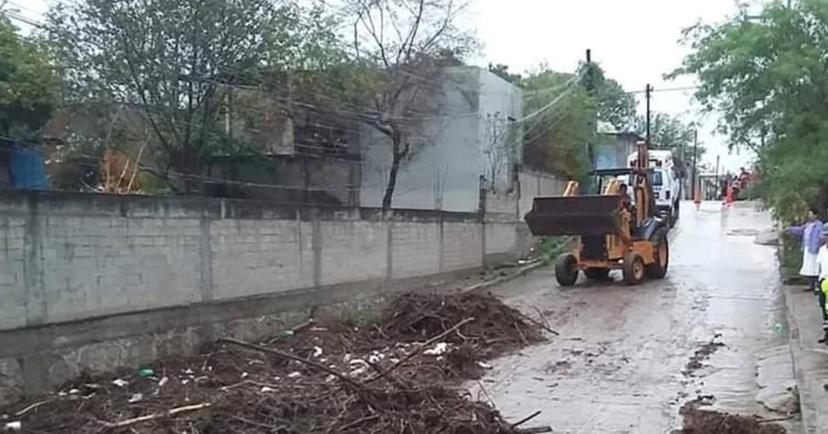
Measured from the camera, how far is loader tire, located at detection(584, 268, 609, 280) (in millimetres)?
22500

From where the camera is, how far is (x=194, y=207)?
40.4 ft

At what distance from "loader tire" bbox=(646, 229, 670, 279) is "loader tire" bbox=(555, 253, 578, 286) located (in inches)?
78.7

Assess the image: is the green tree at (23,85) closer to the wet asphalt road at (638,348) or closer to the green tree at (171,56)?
the green tree at (171,56)

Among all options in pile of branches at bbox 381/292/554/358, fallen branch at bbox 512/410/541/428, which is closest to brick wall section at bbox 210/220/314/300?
pile of branches at bbox 381/292/554/358

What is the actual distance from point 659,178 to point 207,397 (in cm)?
3001

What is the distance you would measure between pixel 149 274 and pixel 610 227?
1231 cm

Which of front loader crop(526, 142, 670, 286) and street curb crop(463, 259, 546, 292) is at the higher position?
front loader crop(526, 142, 670, 286)

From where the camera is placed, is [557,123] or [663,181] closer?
[557,123]

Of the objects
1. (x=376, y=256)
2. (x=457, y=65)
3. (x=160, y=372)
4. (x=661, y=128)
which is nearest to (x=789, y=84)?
(x=376, y=256)

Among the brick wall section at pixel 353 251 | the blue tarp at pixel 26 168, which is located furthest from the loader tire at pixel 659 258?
the blue tarp at pixel 26 168

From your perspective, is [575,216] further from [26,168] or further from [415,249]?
[26,168]

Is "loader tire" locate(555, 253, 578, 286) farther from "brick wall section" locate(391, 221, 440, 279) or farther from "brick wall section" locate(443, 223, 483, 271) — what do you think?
"brick wall section" locate(391, 221, 440, 279)

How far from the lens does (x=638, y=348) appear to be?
13.4 metres

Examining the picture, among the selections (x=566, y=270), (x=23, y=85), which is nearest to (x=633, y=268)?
(x=566, y=270)
